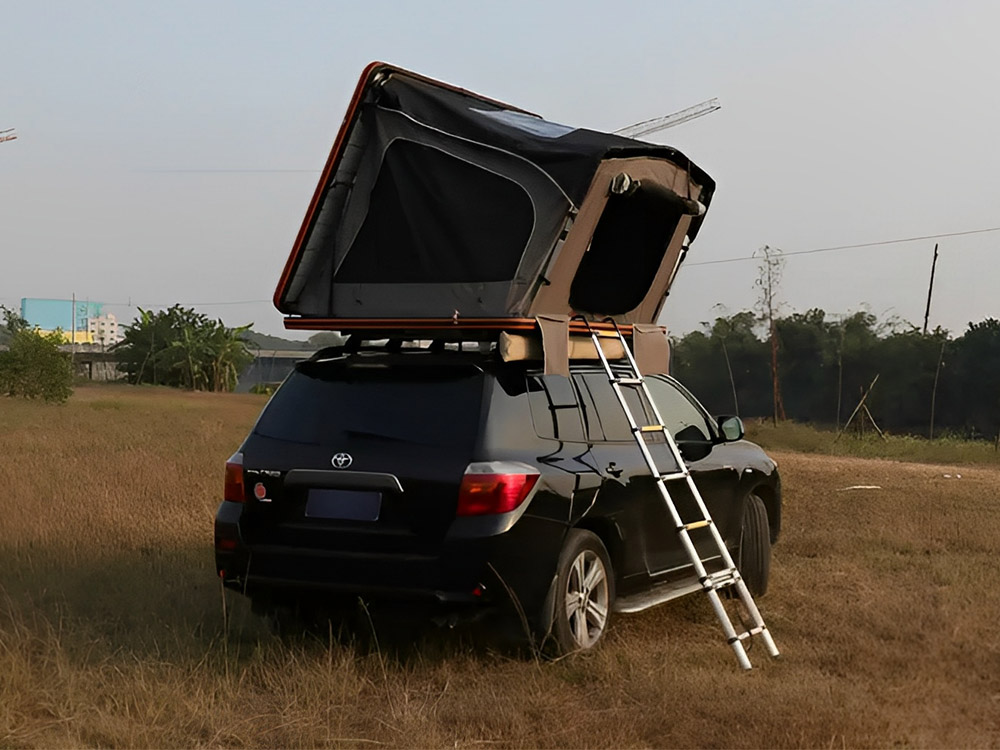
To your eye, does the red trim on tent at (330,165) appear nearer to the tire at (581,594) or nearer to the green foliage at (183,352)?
the tire at (581,594)

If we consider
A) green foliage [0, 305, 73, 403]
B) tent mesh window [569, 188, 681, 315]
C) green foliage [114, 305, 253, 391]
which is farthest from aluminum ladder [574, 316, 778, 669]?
green foliage [114, 305, 253, 391]

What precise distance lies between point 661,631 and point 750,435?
99.1 ft

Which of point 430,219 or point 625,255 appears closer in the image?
point 430,219

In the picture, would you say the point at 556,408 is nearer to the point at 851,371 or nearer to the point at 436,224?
the point at 436,224

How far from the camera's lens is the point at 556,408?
668 cm

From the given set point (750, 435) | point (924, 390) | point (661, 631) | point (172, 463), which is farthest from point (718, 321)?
point (661, 631)

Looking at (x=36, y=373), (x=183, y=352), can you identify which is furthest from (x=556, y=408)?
(x=183, y=352)

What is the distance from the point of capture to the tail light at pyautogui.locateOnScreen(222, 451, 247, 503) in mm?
6535

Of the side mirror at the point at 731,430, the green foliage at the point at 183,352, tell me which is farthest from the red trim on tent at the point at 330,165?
the green foliage at the point at 183,352

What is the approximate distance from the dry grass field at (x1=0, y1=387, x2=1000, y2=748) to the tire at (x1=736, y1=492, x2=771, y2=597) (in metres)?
0.24

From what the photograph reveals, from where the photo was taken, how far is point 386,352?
22.4 feet

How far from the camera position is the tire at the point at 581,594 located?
242 inches

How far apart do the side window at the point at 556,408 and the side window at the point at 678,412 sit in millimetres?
1196

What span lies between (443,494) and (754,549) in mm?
3289
